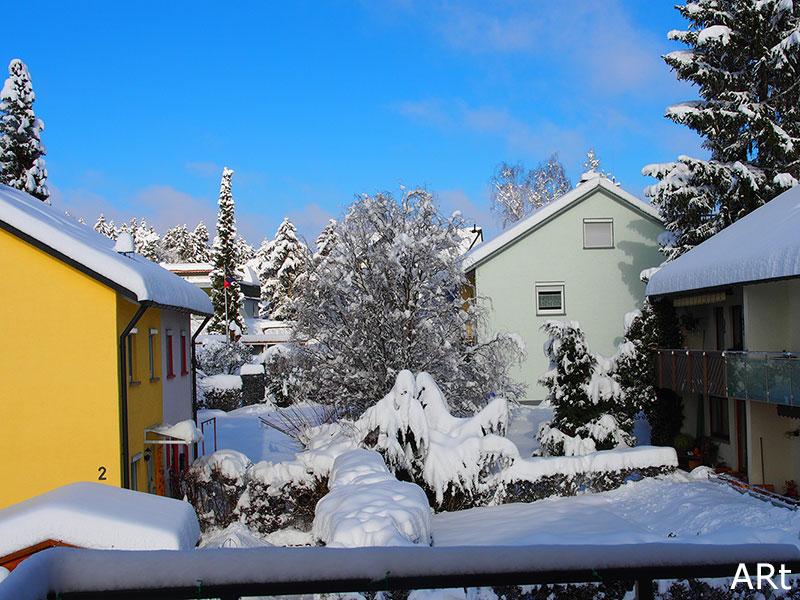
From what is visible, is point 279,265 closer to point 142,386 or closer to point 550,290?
point 550,290

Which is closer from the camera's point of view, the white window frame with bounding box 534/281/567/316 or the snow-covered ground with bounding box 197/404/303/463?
the snow-covered ground with bounding box 197/404/303/463

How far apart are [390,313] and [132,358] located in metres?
7.39

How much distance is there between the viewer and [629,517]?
50.0 ft

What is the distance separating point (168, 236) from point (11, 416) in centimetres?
11722

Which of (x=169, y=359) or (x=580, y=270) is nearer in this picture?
(x=169, y=359)

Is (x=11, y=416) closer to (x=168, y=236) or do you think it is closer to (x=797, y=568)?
(x=797, y=568)

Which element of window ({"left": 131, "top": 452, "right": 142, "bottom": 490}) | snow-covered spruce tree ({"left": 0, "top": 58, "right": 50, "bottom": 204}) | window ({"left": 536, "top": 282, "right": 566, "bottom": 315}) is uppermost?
snow-covered spruce tree ({"left": 0, "top": 58, "right": 50, "bottom": 204})

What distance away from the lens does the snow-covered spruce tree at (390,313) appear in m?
19.7

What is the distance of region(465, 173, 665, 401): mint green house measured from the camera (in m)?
31.3

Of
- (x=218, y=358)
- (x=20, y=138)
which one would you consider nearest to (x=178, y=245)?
(x=218, y=358)

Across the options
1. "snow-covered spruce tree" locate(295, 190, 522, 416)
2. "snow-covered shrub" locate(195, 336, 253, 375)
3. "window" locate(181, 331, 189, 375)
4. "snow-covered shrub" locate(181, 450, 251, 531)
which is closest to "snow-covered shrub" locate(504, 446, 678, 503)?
"snow-covered spruce tree" locate(295, 190, 522, 416)

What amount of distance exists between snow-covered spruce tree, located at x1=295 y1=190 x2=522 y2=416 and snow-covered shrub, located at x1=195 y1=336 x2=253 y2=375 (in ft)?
76.0

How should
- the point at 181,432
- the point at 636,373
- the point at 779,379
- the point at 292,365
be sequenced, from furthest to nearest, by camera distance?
1. the point at 636,373
2. the point at 292,365
3. the point at 779,379
4. the point at 181,432

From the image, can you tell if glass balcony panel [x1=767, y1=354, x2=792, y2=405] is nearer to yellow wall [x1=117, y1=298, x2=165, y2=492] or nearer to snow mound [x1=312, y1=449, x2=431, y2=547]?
snow mound [x1=312, y1=449, x2=431, y2=547]
